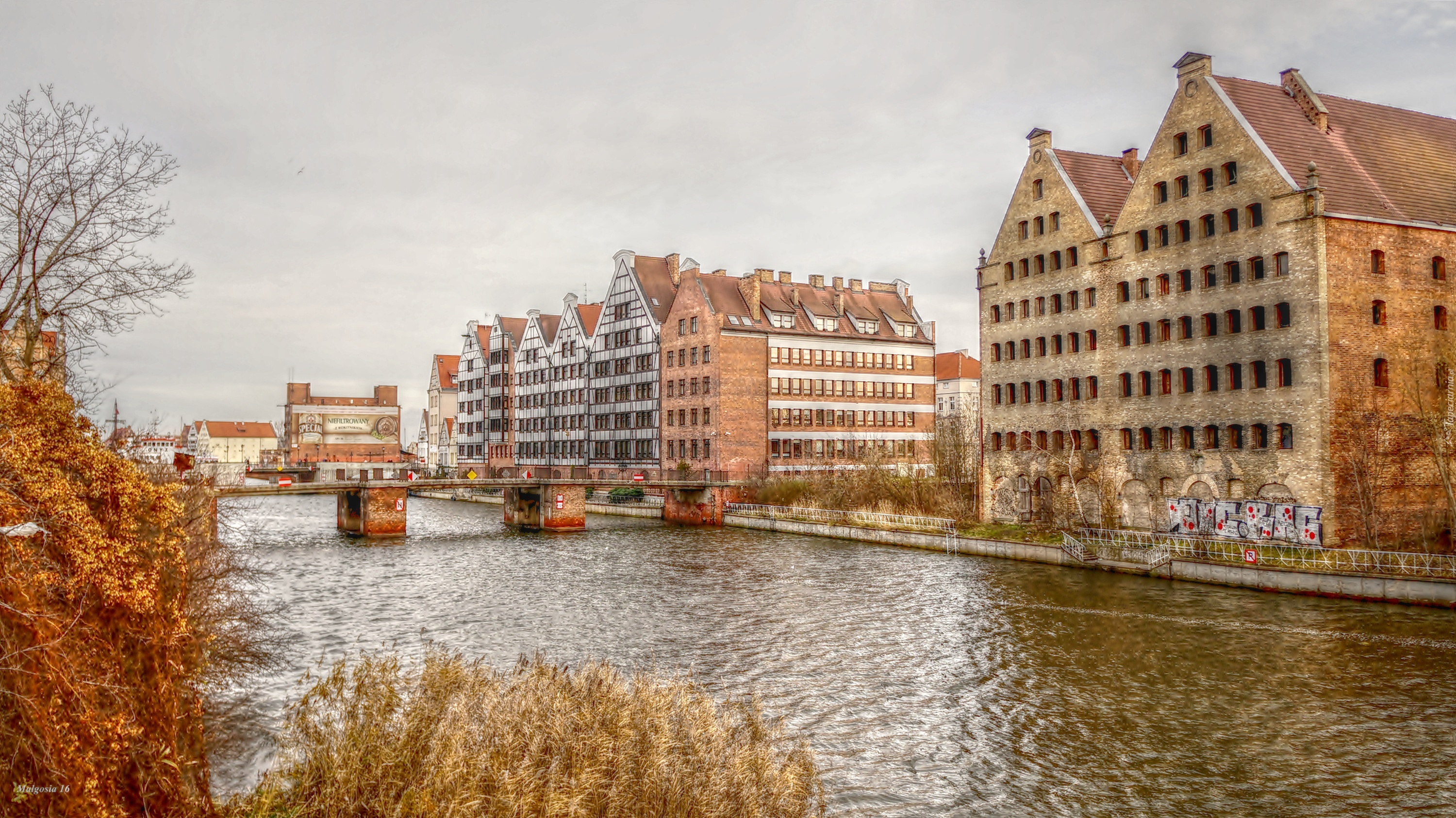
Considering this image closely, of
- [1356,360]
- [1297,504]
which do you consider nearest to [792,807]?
[1297,504]

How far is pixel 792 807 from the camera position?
13.8m

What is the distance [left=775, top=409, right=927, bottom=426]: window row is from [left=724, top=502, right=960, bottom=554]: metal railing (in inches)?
493

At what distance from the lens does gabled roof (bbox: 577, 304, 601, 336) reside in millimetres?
95375

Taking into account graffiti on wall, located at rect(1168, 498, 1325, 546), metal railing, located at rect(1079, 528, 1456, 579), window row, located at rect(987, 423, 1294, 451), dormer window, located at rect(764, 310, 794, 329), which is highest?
dormer window, located at rect(764, 310, 794, 329)

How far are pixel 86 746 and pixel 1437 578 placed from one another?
3553cm

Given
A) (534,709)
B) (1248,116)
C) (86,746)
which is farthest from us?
(1248,116)

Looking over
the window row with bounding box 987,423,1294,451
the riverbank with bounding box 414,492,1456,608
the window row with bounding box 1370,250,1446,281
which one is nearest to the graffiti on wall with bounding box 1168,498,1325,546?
the window row with bounding box 987,423,1294,451

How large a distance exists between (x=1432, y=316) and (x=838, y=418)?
152 feet

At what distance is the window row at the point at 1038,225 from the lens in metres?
52.3

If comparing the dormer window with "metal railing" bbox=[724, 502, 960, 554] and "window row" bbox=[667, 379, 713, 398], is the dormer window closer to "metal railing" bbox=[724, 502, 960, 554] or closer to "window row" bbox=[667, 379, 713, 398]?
"window row" bbox=[667, 379, 713, 398]

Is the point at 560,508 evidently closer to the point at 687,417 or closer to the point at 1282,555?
the point at 687,417

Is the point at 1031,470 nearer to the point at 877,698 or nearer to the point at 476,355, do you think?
the point at 877,698

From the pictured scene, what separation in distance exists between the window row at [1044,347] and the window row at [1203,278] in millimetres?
2720

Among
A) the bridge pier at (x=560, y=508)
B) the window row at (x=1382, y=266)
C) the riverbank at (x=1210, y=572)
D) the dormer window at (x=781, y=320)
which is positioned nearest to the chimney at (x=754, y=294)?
the dormer window at (x=781, y=320)
